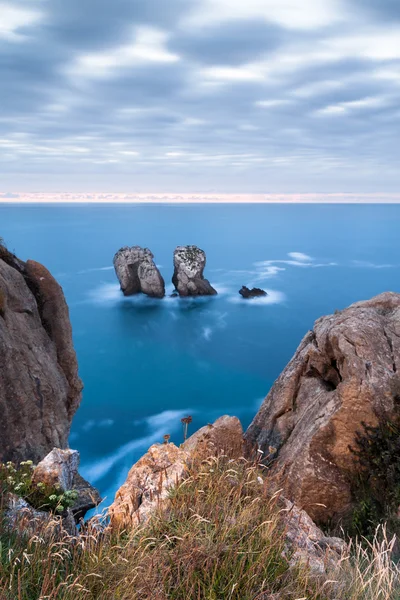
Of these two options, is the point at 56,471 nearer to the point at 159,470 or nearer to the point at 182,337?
the point at 159,470

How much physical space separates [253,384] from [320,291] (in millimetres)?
49731

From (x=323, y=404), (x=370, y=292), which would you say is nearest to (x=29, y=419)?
(x=323, y=404)

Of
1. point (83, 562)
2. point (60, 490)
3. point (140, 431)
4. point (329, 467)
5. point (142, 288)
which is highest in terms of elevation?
point (83, 562)

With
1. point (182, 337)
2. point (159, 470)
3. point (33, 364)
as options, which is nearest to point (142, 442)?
point (33, 364)

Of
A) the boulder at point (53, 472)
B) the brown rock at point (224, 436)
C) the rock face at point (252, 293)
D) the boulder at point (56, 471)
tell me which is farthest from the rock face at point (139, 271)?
the boulder at point (53, 472)

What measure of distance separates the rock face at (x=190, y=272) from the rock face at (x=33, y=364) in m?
63.5

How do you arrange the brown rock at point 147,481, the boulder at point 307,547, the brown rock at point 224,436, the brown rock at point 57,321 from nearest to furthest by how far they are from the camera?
the boulder at point 307,547, the brown rock at point 147,481, the brown rock at point 224,436, the brown rock at point 57,321

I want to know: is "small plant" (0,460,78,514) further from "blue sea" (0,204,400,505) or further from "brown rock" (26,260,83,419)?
"blue sea" (0,204,400,505)

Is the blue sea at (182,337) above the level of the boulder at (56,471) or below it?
below

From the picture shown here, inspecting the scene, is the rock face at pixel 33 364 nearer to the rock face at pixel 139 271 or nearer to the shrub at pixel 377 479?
the shrub at pixel 377 479

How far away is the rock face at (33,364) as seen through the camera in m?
13.1

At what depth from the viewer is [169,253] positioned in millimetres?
142625

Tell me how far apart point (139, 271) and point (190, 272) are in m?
9.85

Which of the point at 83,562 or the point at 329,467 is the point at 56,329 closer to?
the point at 329,467
